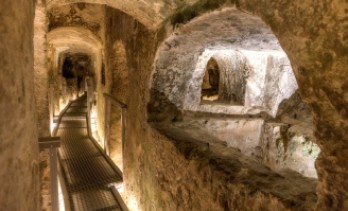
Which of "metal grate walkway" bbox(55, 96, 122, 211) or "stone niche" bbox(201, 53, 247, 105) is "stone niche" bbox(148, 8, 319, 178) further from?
"metal grate walkway" bbox(55, 96, 122, 211)

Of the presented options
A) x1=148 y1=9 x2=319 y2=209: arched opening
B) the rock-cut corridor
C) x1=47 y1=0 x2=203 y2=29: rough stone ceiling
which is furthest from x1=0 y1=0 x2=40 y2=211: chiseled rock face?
x1=148 y1=9 x2=319 y2=209: arched opening

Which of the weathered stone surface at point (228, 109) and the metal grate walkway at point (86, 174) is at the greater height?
the weathered stone surface at point (228, 109)

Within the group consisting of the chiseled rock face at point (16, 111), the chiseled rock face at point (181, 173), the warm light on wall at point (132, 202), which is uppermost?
the chiseled rock face at point (16, 111)

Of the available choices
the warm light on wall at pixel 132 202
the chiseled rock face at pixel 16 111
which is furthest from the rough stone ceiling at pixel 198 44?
the warm light on wall at pixel 132 202

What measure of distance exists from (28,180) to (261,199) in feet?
3.73

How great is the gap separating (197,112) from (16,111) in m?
2.70

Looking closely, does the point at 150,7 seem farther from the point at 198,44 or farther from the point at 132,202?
the point at 132,202

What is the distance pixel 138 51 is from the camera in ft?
12.4

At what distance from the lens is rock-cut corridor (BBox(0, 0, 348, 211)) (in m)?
1.08

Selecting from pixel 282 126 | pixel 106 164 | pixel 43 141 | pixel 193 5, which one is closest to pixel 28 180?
pixel 43 141

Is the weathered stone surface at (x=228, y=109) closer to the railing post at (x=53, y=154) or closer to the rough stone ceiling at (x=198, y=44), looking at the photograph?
the rough stone ceiling at (x=198, y=44)

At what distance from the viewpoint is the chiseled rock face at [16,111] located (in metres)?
0.93

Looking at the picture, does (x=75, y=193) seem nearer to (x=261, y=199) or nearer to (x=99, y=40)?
(x=261, y=199)

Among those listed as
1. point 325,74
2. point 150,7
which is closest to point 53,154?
point 150,7
